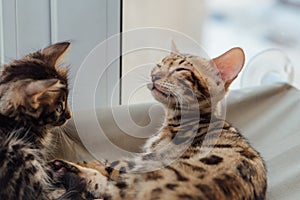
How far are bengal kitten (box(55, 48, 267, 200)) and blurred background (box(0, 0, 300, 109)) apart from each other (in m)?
0.06

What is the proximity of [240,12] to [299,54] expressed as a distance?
11.2 inches

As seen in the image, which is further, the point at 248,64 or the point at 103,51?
the point at 248,64

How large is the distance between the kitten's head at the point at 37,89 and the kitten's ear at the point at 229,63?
26 centimetres

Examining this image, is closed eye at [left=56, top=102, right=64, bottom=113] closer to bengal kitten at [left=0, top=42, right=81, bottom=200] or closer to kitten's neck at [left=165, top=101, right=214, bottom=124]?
bengal kitten at [left=0, top=42, right=81, bottom=200]

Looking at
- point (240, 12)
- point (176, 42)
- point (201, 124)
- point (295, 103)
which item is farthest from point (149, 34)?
point (240, 12)

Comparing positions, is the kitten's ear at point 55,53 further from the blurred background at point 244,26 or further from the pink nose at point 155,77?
the blurred background at point 244,26

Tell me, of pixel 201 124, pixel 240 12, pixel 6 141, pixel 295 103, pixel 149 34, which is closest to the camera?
pixel 6 141

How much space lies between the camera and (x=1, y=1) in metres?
1.34

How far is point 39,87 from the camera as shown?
69cm

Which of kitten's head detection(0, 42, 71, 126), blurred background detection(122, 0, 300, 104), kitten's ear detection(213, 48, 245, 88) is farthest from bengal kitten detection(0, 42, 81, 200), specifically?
blurred background detection(122, 0, 300, 104)

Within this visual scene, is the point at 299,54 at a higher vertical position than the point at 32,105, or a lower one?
lower

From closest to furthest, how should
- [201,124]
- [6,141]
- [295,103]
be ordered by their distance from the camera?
1. [6,141]
2. [201,124]
3. [295,103]

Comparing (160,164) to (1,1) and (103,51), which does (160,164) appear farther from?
(1,1)

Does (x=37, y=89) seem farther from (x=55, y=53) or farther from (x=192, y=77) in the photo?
(x=192, y=77)
